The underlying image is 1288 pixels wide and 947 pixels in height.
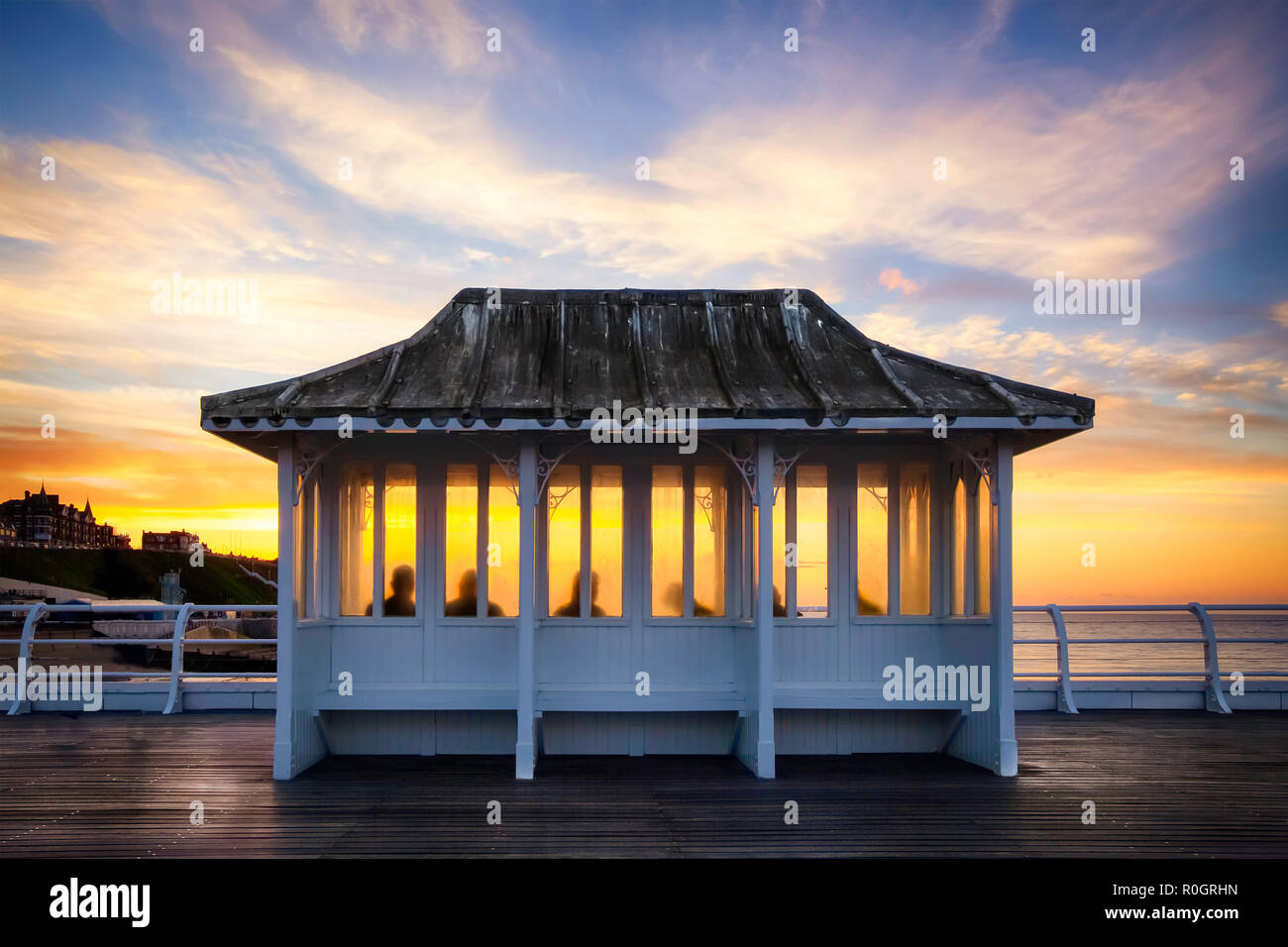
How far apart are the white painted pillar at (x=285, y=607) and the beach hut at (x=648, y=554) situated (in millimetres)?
32

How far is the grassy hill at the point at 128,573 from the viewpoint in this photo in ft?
343

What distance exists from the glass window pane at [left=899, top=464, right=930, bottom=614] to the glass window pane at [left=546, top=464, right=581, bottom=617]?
3.25m

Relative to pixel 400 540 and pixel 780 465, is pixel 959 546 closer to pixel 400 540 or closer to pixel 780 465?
pixel 780 465

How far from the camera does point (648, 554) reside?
8.61 m

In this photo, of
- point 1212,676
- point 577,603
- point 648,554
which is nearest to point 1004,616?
point 648,554

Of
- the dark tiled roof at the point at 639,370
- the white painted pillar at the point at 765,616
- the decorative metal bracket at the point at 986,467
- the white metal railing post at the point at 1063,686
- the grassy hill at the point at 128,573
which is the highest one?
the dark tiled roof at the point at 639,370

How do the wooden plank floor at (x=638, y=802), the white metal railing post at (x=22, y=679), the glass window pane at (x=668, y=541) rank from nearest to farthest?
the wooden plank floor at (x=638, y=802) → the glass window pane at (x=668, y=541) → the white metal railing post at (x=22, y=679)

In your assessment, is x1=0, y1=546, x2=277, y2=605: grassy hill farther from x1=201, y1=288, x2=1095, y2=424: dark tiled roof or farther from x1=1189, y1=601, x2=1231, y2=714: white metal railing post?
x1=1189, y1=601, x2=1231, y2=714: white metal railing post

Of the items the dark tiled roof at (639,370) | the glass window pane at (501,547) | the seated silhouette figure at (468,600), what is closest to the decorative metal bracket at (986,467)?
the dark tiled roof at (639,370)

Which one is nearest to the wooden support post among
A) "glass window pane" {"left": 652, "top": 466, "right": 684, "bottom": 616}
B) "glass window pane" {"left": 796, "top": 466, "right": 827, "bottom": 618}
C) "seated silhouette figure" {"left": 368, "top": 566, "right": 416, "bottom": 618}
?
"glass window pane" {"left": 796, "top": 466, "right": 827, "bottom": 618}

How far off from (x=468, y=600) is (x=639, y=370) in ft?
9.19

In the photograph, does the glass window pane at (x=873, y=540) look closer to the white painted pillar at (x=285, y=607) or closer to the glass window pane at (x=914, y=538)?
the glass window pane at (x=914, y=538)
